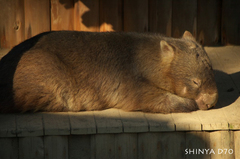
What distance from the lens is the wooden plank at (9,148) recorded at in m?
3.91

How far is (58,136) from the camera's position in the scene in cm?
401

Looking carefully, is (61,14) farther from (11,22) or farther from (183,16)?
(183,16)

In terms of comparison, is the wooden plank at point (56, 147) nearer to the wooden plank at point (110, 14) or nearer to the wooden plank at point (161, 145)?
the wooden plank at point (161, 145)

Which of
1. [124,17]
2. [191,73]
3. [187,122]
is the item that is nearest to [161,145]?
[187,122]

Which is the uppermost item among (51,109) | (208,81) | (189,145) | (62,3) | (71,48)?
(62,3)

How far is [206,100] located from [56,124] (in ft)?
5.66

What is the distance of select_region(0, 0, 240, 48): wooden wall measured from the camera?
5.93m

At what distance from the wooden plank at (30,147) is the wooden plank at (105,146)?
1.86 feet

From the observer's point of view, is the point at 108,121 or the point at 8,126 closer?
the point at 8,126

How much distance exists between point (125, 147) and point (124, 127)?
0.74ft

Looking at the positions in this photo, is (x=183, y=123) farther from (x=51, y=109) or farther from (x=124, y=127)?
(x=51, y=109)

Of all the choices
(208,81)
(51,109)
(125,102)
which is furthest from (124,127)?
(208,81)

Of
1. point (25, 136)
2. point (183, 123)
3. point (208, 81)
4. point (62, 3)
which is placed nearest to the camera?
point (25, 136)

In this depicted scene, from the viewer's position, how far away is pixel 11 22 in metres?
5.93
